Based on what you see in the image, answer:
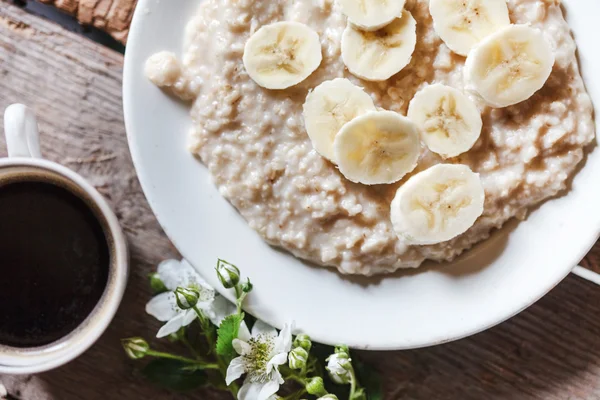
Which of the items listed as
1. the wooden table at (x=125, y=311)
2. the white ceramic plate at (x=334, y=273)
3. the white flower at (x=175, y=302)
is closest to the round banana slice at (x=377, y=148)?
the white ceramic plate at (x=334, y=273)

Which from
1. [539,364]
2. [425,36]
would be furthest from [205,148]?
[539,364]

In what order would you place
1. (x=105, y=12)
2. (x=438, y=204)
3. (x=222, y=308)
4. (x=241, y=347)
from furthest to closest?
1. (x=105, y=12)
2. (x=222, y=308)
3. (x=241, y=347)
4. (x=438, y=204)

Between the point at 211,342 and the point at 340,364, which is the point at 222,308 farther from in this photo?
the point at 340,364

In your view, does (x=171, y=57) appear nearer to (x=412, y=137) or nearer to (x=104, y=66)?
(x=104, y=66)

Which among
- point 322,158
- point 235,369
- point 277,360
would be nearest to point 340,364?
point 277,360

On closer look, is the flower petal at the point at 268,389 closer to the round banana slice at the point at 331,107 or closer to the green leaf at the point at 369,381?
the green leaf at the point at 369,381

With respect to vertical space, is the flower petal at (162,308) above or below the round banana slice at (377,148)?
below

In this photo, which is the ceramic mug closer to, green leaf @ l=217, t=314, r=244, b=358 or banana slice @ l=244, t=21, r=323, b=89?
green leaf @ l=217, t=314, r=244, b=358
